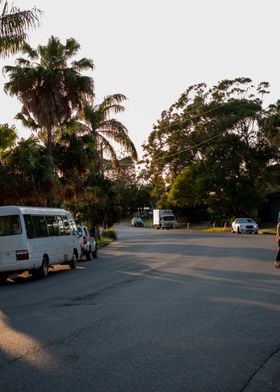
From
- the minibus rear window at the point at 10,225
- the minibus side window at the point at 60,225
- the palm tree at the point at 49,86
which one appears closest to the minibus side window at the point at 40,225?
the minibus rear window at the point at 10,225

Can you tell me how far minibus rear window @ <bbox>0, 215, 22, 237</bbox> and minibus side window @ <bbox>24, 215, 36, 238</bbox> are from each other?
1.08ft

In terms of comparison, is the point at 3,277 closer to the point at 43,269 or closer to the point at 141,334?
the point at 43,269

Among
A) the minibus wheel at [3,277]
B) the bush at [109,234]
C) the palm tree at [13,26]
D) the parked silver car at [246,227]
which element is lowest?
the parked silver car at [246,227]

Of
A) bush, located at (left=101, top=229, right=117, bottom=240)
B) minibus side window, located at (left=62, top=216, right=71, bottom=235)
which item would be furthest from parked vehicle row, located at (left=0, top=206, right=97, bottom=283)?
bush, located at (left=101, top=229, right=117, bottom=240)

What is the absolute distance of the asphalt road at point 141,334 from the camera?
22.4 feet

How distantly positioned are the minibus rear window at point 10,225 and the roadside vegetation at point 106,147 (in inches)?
209

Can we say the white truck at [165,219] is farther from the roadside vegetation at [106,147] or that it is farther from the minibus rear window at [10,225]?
the minibus rear window at [10,225]

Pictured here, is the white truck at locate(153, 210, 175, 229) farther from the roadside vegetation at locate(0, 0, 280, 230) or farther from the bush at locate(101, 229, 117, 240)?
the bush at locate(101, 229, 117, 240)

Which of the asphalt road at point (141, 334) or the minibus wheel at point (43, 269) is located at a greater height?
the minibus wheel at point (43, 269)

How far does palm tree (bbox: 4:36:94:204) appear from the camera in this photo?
31156mm

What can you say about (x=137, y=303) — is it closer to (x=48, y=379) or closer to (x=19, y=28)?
(x=48, y=379)

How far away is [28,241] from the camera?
65.4 feet

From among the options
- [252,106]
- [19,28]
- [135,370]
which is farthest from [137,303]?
[252,106]

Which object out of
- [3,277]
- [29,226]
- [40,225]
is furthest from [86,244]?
[3,277]
